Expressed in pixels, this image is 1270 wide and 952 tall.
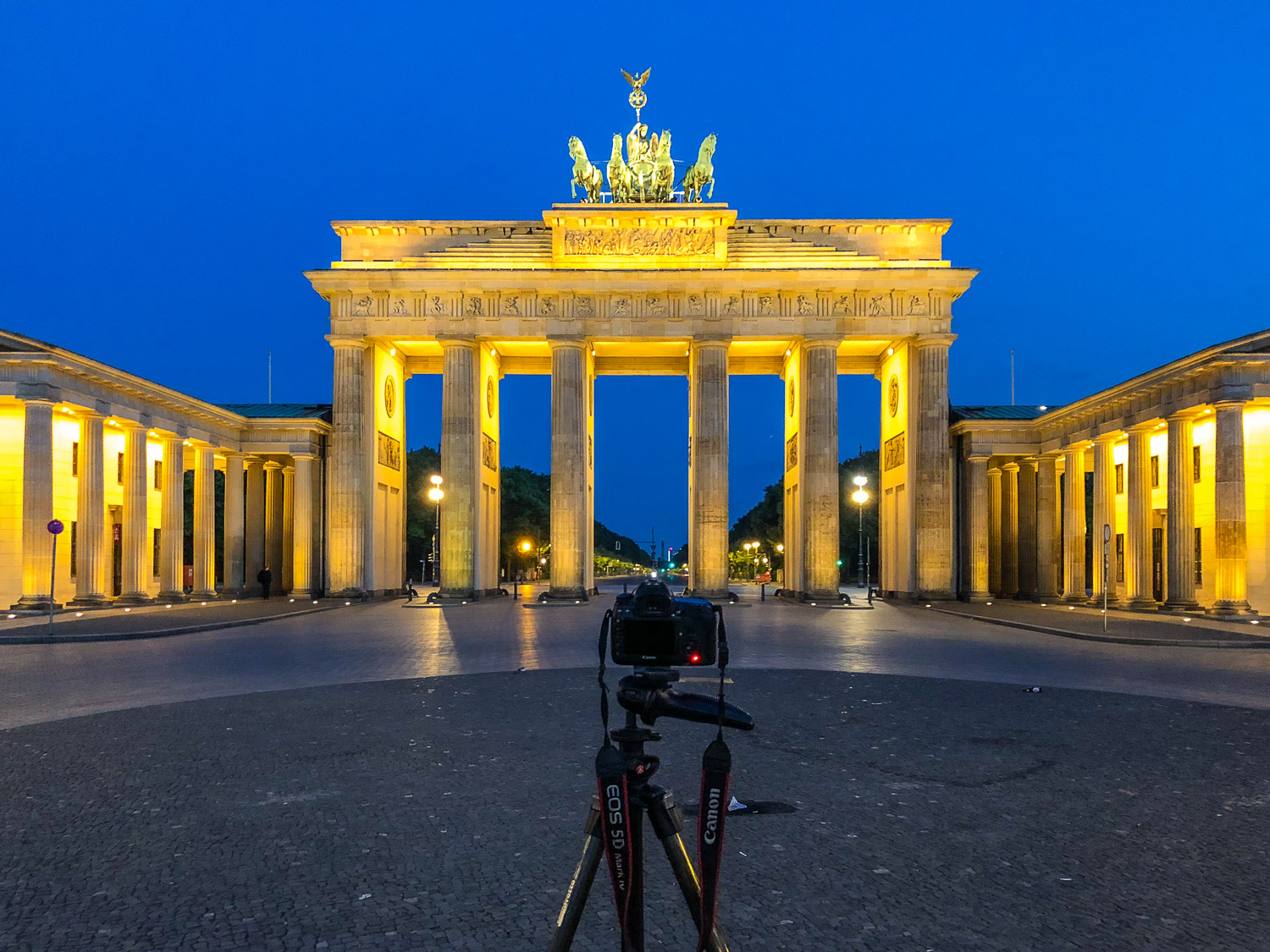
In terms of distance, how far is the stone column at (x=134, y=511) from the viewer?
38.8m

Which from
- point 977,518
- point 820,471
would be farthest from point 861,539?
point 820,471

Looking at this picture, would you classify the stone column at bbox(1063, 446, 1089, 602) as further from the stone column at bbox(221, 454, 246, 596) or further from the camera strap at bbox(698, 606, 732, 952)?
the camera strap at bbox(698, 606, 732, 952)

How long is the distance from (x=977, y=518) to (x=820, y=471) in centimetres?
885

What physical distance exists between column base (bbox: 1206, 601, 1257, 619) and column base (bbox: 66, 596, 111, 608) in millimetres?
39644

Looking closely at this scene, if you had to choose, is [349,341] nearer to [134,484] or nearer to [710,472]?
[134,484]

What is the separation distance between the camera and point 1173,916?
199 inches

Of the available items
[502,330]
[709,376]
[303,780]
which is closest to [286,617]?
[502,330]

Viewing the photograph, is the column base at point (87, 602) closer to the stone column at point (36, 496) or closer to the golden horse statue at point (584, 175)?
the stone column at point (36, 496)

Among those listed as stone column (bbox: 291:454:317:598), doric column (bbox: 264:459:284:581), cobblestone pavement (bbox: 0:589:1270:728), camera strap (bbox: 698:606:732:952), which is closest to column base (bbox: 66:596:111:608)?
cobblestone pavement (bbox: 0:589:1270:728)

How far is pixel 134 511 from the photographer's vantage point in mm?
39094

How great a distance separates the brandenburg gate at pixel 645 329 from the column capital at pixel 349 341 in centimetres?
7

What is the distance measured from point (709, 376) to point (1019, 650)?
2641cm

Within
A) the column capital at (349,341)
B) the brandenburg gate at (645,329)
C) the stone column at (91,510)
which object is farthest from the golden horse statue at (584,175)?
the stone column at (91,510)

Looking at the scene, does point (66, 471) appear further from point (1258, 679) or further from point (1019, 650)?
point (1258, 679)
